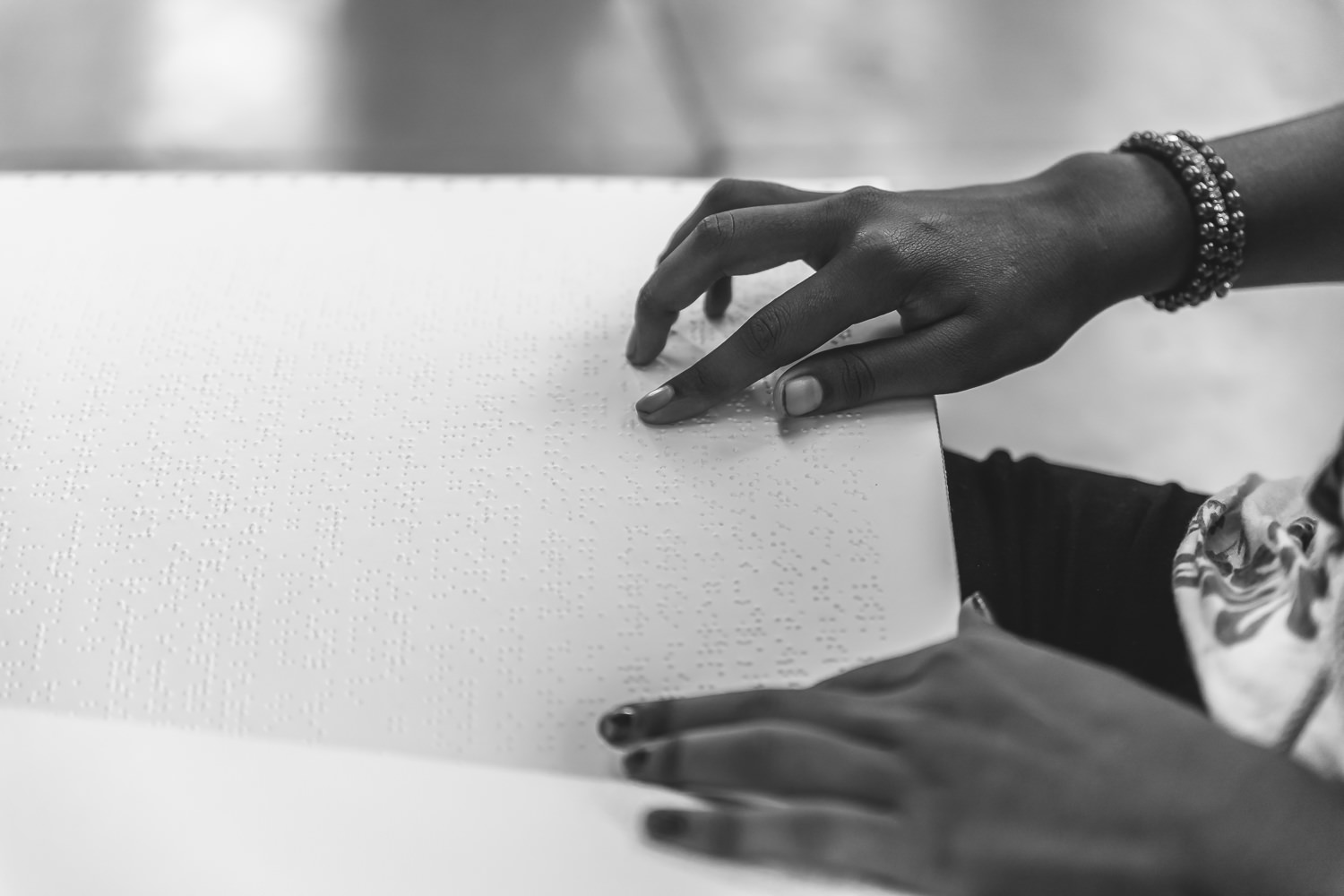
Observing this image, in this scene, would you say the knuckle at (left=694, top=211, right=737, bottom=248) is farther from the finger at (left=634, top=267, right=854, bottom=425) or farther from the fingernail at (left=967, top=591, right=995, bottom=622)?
the fingernail at (left=967, top=591, right=995, bottom=622)

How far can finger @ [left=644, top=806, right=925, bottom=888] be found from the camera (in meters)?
0.48

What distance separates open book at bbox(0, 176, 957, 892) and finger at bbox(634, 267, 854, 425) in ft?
0.08

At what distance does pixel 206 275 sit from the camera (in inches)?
31.2

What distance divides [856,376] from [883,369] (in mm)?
17

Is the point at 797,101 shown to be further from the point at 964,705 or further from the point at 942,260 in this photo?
the point at 964,705

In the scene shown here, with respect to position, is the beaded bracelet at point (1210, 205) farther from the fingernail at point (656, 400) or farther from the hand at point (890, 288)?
the fingernail at point (656, 400)

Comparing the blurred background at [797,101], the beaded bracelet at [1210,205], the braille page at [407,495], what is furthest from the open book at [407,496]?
the blurred background at [797,101]

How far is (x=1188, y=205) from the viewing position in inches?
29.8

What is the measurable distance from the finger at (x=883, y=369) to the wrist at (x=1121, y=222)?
4.0 inches

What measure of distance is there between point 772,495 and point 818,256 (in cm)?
17

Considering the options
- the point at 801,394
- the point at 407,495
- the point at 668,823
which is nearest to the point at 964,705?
the point at 668,823

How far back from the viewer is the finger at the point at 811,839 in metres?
0.48

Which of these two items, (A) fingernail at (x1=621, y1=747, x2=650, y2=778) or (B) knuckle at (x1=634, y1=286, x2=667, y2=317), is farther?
(B) knuckle at (x1=634, y1=286, x2=667, y2=317)

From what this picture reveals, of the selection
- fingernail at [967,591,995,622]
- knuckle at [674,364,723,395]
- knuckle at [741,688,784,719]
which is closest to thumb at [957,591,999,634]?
fingernail at [967,591,995,622]
